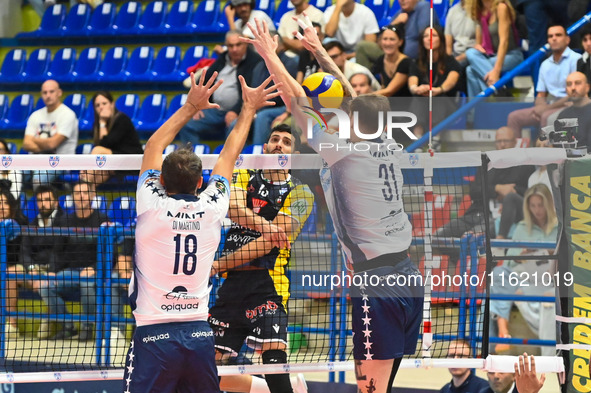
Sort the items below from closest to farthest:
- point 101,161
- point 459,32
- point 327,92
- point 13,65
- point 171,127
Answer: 1. point 171,127
2. point 101,161
3. point 327,92
4. point 459,32
5. point 13,65

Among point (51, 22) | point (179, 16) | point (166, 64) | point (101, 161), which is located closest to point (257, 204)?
point (101, 161)

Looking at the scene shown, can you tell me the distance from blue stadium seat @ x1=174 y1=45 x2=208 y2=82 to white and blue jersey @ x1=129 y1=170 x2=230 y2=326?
8075mm

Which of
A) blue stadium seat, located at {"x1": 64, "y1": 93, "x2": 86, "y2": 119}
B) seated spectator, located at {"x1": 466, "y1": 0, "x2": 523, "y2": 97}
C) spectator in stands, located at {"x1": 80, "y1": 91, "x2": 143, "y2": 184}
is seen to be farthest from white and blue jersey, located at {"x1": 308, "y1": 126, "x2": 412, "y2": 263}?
blue stadium seat, located at {"x1": 64, "y1": 93, "x2": 86, "y2": 119}

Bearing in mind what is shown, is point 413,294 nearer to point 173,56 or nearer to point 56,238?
point 56,238

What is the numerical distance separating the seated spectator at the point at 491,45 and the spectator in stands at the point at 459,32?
0.09 metres

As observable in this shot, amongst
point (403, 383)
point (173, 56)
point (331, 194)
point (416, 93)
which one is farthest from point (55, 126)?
point (331, 194)

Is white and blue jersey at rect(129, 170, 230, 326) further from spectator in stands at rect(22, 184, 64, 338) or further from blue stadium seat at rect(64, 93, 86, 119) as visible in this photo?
blue stadium seat at rect(64, 93, 86, 119)

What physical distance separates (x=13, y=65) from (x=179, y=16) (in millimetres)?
2896

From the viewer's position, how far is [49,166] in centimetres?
589

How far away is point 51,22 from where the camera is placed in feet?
48.4

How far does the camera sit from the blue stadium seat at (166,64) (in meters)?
13.2

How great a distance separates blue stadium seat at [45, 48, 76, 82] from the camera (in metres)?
14.1

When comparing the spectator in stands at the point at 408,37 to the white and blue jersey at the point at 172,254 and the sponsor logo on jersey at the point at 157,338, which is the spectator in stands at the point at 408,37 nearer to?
the white and blue jersey at the point at 172,254

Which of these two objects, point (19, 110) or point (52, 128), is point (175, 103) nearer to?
point (52, 128)
